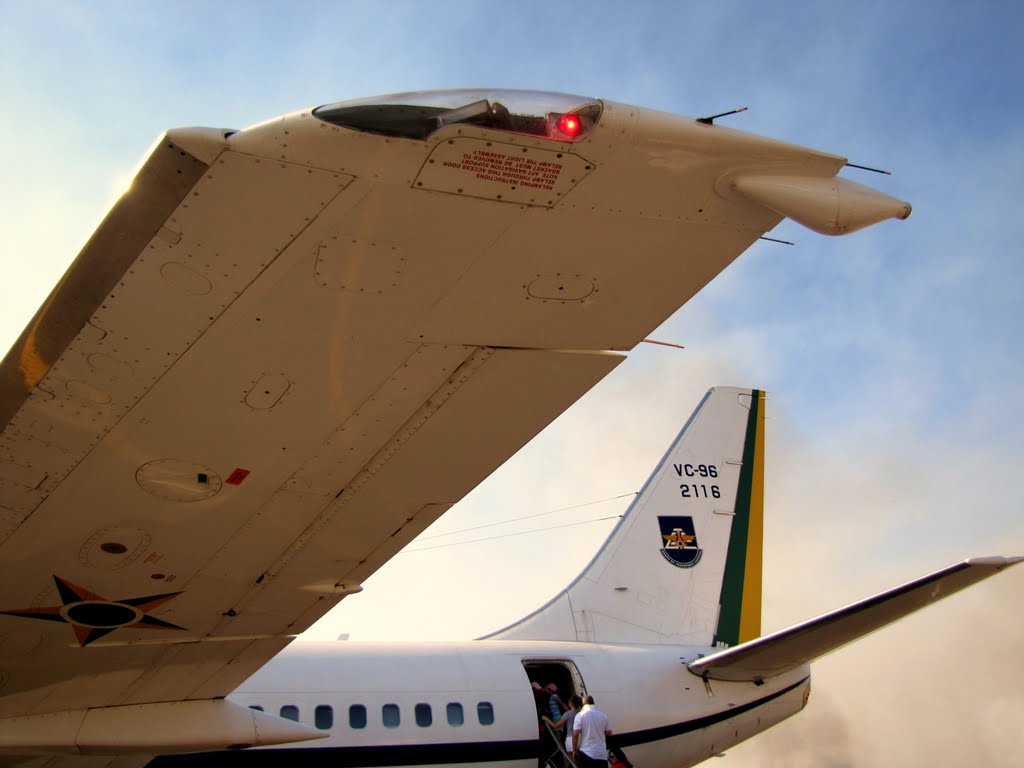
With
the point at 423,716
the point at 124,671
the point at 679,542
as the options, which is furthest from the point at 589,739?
the point at 124,671

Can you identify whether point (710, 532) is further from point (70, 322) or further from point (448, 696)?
point (70, 322)

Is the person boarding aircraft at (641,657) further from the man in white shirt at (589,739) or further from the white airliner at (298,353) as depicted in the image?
the white airliner at (298,353)

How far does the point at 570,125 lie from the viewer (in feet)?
10.5

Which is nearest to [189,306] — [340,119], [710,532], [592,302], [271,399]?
[271,399]

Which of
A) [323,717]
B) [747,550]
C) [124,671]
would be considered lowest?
[323,717]

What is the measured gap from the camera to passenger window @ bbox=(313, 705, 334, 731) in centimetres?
926

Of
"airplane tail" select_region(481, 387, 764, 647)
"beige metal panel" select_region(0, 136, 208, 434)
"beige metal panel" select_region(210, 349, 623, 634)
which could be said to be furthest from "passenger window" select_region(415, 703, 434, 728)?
"beige metal panel" select_region(0, 136, 208, 434)

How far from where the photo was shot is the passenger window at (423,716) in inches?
382

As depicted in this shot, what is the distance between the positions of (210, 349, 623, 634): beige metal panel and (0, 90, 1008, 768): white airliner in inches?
0.6

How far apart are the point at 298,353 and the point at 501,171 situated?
1.29 meters

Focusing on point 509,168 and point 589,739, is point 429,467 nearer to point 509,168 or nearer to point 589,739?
point 509,168

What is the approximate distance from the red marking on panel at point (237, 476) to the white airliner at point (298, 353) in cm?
2

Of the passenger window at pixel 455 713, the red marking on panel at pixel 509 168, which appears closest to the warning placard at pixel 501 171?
the red marking on panel at pixel 509 168

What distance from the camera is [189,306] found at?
3.58 meters
